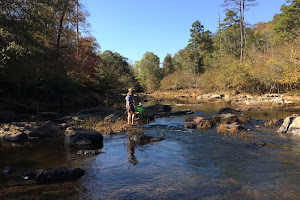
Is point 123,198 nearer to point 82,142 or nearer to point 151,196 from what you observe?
point 151,196

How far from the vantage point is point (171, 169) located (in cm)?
629

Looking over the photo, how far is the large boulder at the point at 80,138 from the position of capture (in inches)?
346

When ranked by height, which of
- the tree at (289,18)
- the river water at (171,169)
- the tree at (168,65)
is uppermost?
the tree at (289,18)

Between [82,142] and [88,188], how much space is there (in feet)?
13.3

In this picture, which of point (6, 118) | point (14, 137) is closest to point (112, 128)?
point (14, 137)

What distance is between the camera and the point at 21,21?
15.5 m

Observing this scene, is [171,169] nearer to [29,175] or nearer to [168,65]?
[29,175]

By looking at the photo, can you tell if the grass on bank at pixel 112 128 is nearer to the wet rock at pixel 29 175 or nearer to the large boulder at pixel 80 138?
the large boulder at pixel 80 138

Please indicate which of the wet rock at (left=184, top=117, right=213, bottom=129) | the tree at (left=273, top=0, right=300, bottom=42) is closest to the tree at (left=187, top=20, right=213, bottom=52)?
the tree at (left=273, top=0, right=300, bottom=42)

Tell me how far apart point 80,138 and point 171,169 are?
4.46 m

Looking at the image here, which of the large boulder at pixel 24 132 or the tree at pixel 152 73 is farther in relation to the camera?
the tree at pixel 152 73

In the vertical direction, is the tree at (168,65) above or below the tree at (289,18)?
below

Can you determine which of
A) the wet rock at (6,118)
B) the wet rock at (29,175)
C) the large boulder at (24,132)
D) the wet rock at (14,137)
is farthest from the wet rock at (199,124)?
the wet rock at (6,118)

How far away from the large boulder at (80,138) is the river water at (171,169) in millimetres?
453
